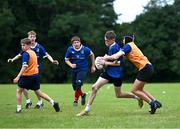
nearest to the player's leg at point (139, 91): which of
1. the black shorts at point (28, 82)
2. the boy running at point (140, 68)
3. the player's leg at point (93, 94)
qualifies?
the boy running at point (140, 68)

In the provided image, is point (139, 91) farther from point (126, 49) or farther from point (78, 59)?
point (78, 59)

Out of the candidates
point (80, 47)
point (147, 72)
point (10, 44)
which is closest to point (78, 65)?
point (80, 47)

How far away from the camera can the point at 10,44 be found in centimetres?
6506

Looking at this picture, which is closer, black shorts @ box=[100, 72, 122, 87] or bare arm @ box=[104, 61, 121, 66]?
bare arm @ box=[104, 61, 121, 66]

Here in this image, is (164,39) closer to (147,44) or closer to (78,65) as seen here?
(147,44)

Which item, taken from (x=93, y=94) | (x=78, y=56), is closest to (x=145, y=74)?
(x=93, y=94)

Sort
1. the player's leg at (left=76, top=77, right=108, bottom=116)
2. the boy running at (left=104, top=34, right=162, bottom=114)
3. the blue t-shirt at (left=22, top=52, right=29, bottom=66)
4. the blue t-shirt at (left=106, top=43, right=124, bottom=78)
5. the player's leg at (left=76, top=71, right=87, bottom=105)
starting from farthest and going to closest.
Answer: the player's leg at (left=76, top=71, right=87, bottom=105) < the blue t-shirt at (left=22, top=52, right=29, bottom=66) < the blue t-shirt at (left=106, top=43, right=124, bottom=78) < the boy running at (left=104, top=34, right=162, bottom=114) < the player's leg at (left=76, top=77, right=108, bottom=116)

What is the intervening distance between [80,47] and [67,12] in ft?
173

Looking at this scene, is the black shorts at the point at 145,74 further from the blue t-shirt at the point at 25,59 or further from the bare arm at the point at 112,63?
the blue t-shirt at the point at 25,59

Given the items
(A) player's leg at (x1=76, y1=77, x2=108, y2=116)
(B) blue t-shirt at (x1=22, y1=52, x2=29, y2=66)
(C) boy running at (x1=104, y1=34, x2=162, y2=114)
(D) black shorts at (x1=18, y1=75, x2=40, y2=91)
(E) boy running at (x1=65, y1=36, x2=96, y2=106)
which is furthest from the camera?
Result: (E) boy running at (x1=65, y1=36, x2=96, y2=106)

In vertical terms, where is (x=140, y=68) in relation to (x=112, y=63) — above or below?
below

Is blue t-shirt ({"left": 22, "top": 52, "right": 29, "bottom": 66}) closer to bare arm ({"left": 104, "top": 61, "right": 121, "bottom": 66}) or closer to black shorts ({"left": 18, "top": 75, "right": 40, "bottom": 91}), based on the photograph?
black shorts ({"left": 18, "top": 75, "right": 40, "bottom": 91})

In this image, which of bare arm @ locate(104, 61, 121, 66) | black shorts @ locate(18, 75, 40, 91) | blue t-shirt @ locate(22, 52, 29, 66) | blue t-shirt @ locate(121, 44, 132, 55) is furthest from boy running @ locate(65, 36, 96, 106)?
blue t-shirt @ locate(121, 44, 132, 55)

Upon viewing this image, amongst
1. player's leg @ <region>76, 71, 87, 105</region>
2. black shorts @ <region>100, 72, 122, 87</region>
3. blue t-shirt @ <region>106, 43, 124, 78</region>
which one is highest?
blue t-shirt @ <region>106, 43, 124, 78</region>
